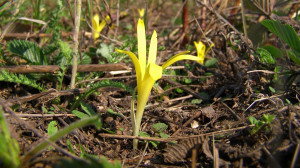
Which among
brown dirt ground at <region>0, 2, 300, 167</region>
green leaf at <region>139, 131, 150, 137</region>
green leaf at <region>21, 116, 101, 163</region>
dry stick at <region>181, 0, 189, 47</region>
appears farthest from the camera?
dry stick at <region>181, 0, 189, 47</region>

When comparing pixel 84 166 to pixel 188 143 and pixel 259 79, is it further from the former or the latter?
pixel 259 79

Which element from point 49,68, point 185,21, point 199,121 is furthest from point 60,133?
point 185,21

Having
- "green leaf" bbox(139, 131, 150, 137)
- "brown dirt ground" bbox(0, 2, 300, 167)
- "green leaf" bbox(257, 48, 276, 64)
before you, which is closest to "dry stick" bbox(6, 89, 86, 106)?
"brown dirt ground" bbox(0, 2, 300, 167)

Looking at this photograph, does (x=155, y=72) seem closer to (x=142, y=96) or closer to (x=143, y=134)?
(x=142, y=96)

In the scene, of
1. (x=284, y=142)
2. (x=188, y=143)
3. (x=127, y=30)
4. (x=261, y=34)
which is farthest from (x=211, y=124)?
(x=127, y=30)

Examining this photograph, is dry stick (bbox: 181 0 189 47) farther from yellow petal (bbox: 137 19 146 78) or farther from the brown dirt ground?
yellow petal (bbox: 137 19 146 78)

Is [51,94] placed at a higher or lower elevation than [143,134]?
higher

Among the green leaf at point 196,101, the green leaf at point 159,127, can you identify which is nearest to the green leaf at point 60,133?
the green leaf at point 159,127

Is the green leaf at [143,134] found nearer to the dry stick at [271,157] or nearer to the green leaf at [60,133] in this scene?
the green leaf at [60,133]
